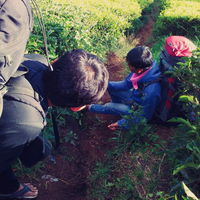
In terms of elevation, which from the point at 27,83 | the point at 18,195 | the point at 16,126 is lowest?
the point at 18,195

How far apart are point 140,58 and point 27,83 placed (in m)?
1.76

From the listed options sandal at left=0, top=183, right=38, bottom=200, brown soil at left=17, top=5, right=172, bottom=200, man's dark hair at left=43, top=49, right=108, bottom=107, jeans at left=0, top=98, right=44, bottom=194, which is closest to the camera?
jeans at left=0, top=98, right=44, bottom=194

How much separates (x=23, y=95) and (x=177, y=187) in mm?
1335

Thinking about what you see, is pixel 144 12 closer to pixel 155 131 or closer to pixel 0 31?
pixel 155 131

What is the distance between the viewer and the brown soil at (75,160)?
2225mm

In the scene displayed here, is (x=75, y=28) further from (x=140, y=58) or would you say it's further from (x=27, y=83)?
(x=27, y=83)

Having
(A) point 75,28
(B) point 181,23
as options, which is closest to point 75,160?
(A) point 75,28

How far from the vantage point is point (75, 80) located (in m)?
1.31

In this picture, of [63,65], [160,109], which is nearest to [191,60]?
[160,109]

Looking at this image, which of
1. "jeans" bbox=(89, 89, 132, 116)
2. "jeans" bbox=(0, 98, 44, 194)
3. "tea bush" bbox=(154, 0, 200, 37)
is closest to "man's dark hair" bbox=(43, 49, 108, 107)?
"jeans" bbox=(0, 98, 44, 194)

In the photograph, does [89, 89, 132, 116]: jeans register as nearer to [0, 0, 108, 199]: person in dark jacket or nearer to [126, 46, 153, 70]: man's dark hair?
[126, 46, 153, 70]: man's dark hair

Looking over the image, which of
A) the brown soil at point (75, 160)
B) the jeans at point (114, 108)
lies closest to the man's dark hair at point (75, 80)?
the brown soil at point (75, 160)

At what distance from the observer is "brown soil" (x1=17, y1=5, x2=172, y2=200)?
222 cm

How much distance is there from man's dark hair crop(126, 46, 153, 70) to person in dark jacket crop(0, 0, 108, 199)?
1.30 metres
